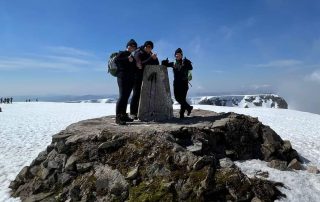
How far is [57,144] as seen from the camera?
1057cm

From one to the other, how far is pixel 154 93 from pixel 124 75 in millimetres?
1487

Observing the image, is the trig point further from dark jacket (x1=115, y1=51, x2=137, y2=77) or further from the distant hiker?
dark jacket (x1=115, y1=51, x2=137, y2=77)

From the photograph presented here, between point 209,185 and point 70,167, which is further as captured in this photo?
point 70,167

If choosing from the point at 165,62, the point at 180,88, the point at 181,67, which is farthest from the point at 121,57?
the point at 180,88

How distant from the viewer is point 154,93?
1255 centimetres

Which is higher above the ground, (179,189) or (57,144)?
(57,144)

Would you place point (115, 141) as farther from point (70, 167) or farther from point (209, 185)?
point (209, 185)

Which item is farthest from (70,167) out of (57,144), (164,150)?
(164,150)

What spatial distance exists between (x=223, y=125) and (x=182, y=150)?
2.65 metres

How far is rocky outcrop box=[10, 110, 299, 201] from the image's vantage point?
325 inches

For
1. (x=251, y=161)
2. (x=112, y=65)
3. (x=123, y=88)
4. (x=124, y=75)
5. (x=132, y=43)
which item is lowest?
(x=251, y=161)

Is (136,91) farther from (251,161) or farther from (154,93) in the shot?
(251,161)

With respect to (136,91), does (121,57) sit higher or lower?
higher

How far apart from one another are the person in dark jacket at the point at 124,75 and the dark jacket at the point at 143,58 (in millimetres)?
252
